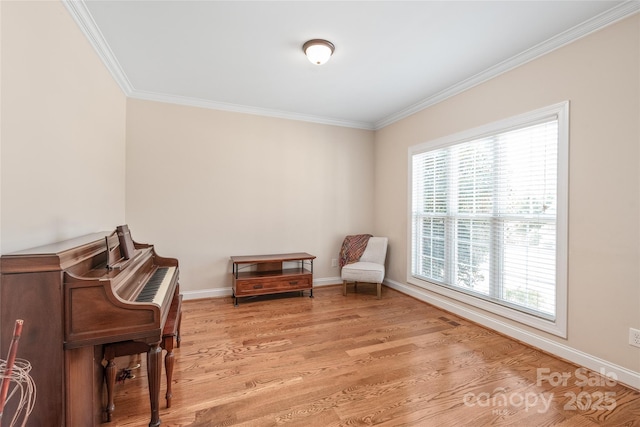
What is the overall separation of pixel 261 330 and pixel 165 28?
109 inches

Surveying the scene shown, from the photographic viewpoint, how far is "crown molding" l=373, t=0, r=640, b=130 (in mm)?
1980

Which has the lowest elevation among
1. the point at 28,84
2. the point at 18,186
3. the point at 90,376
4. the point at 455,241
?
the point at 90,376

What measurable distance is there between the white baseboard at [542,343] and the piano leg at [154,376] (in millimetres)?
2935

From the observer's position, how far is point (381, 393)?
1884mm

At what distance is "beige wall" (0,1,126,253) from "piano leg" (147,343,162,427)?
0.86 m

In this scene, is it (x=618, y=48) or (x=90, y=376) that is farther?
(x=618, y=48)

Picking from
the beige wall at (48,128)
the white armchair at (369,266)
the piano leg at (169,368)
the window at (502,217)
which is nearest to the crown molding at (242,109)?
the beige wall at (48,128)

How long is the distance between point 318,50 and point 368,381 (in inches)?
104

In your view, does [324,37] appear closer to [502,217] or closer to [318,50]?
[318,50]

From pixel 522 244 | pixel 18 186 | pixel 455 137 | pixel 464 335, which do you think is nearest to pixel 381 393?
pixel 464 335

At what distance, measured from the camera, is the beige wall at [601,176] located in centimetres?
196

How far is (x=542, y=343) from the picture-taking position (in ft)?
8.04

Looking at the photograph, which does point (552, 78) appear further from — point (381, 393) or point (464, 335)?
point (381, 393)

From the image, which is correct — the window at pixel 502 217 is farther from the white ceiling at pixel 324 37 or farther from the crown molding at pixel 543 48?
the white ceiling at pixel 324 37
